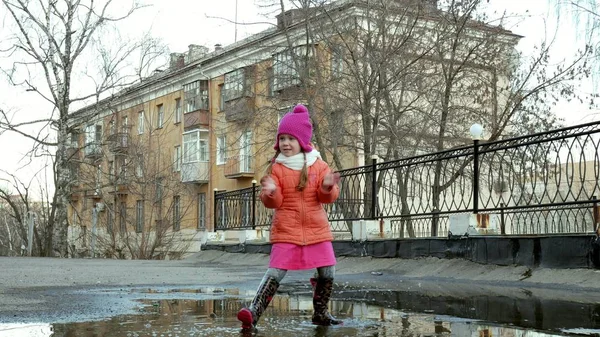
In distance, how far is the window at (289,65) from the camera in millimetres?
20703

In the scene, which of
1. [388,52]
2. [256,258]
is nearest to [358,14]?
[388,52]

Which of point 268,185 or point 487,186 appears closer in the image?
point 268,185

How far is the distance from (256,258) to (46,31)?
15869 mm

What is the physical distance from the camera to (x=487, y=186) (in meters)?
9.95

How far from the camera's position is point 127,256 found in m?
29.4

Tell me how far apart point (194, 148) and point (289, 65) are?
22.0 meters

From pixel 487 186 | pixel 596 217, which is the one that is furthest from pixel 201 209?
pixel 596 217

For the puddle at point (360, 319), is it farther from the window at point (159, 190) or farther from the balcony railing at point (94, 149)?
the window at point (159, 190)

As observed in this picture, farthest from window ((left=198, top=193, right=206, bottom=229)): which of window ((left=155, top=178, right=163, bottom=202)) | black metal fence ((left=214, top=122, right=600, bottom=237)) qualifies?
black metal fence ((left=214, top=122, right=600, bottom=237))

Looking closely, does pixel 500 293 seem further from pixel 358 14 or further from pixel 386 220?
pixel 358 14

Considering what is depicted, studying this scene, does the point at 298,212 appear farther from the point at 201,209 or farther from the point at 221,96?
the point at 201,209

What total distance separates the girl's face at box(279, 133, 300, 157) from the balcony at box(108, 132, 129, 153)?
2471cm

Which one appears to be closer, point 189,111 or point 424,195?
point 424,195

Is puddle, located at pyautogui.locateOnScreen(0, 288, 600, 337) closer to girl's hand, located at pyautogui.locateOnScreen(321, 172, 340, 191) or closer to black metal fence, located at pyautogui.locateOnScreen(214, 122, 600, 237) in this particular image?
girl's hand, located at pyautogui.locateOnScreen(321, 172, 340, 191)
